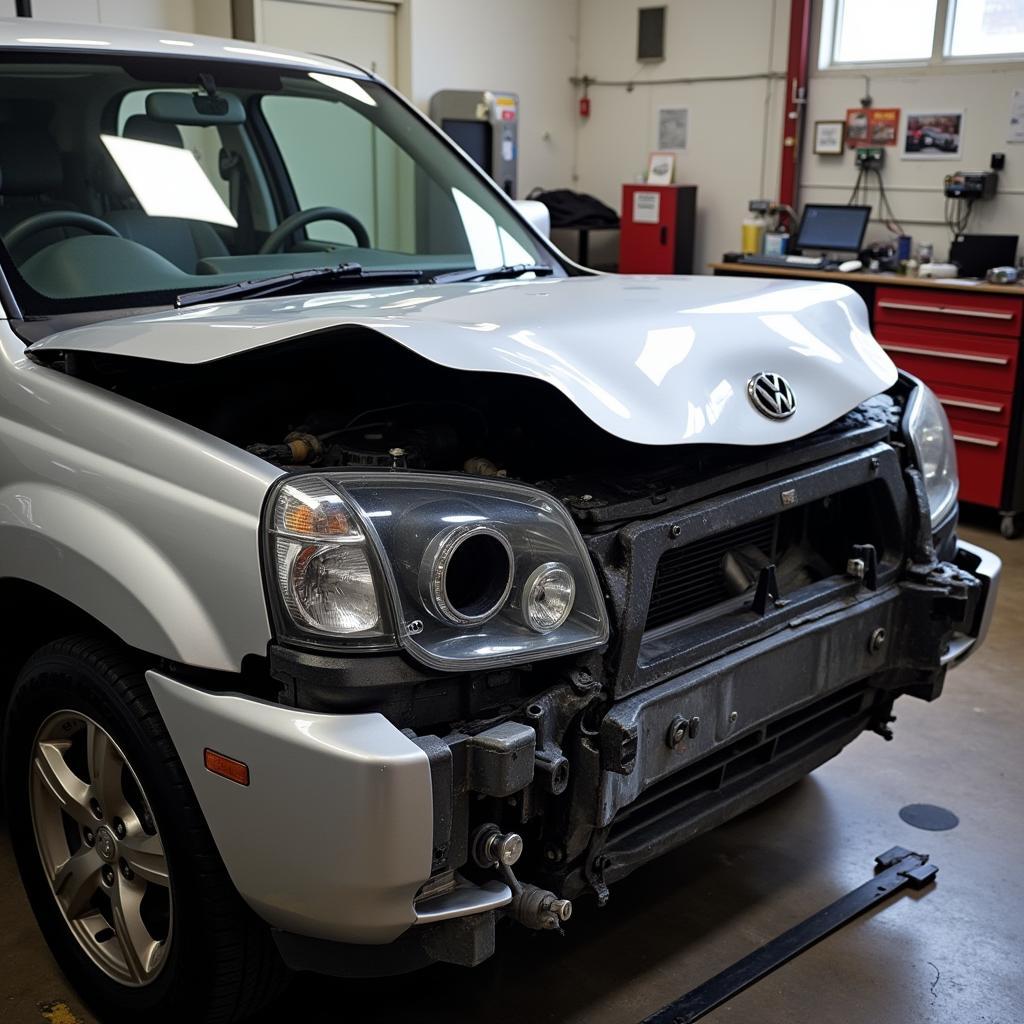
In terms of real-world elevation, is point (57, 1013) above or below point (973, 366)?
below

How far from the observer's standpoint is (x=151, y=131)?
2475 mm

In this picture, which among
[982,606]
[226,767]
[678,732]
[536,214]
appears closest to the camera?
[226,767]

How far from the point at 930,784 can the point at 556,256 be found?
150 cm

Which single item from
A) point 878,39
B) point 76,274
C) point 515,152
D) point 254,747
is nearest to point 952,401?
point 878,39

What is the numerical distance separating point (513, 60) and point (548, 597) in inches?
252

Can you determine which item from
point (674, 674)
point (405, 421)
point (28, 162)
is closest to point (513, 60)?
point (28, 162)

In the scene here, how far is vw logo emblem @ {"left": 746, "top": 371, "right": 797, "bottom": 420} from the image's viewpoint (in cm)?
182

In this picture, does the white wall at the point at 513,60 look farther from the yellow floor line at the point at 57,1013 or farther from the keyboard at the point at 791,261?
the yellow floor line at the point at 57,1013

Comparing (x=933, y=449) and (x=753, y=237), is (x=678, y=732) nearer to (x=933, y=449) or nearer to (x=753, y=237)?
(x=933, y=449)

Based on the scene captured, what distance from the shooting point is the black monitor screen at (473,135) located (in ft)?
22.4

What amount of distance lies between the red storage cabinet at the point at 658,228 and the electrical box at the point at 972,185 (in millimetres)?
1646

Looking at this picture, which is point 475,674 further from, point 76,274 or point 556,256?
point 556,256

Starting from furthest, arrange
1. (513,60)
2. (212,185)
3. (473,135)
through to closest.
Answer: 1. (513,60)
2. (473,135)
3. (212,185)

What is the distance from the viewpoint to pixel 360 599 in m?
1.42
